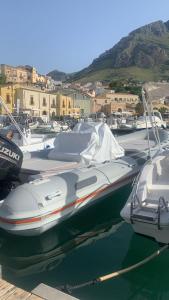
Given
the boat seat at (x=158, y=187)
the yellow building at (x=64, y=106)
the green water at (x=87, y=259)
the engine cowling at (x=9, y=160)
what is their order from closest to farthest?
the green water at (x=87, y=259) < the boat seat at (x=158, y=187) < the engine cowling at (x=9, y=160) < the yellow building at (x=64, y=106)

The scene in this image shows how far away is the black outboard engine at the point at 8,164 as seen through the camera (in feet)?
23.9

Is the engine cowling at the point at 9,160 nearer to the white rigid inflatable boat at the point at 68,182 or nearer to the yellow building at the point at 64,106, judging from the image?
the white rigid inflatable boat at the point at 68,182

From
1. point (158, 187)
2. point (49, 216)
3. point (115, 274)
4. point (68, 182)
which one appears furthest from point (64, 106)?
point (115, 274)

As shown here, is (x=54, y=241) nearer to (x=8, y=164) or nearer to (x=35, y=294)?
(x=8, y=164)

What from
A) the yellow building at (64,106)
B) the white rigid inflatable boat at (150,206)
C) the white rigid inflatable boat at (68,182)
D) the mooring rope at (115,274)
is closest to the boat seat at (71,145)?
the white rigid inflatable boat at (68,182)

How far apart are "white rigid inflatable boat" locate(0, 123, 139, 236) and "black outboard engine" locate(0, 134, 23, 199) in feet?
0.10

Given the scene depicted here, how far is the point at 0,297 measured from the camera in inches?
164

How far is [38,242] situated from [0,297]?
2733 millimetres

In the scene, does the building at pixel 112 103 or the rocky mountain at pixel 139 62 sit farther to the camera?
the rocky mountain at pixel 139 62

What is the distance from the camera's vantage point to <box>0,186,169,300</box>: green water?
5387mm

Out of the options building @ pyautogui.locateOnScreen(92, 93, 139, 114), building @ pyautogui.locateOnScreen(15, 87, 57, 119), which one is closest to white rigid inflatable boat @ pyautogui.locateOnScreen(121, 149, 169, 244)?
building @ pyautogui.locateOnScreen(15, 87, 57, 119)

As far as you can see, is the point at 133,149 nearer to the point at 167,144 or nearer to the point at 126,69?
the point at 167,144

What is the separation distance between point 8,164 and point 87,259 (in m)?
2.48

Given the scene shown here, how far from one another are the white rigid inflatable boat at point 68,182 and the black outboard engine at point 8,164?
31mm
